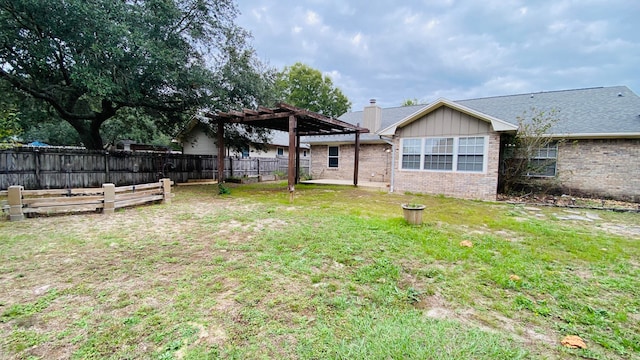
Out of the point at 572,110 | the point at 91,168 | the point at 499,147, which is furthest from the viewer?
the point at 572,110

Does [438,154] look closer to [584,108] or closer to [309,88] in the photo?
[584,108]

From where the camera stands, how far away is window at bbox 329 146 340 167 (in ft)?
52.5

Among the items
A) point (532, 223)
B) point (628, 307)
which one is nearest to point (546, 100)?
point (532, 223)

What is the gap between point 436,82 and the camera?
25.7 m

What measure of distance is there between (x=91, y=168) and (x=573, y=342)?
14.1m

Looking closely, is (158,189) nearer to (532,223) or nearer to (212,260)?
(212,260)

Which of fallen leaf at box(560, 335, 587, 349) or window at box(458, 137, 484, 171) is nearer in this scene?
fallen leaf at box(560, 335, 587, 349)

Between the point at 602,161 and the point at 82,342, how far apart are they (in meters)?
14.1

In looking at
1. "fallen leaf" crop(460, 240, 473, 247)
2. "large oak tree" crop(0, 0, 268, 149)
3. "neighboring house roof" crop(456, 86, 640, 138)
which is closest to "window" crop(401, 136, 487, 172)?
"neighboring house roof" crop(456, 86, 640, 138)

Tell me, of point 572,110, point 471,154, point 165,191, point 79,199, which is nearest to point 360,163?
point 471,154

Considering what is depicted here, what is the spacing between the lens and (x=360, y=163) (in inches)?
598

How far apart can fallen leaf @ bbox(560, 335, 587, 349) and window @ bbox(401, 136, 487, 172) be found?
7.95 m

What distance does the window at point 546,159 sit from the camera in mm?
10156

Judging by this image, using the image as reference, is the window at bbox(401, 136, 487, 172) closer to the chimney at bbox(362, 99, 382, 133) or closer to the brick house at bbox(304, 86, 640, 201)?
the brick house at bbox(304, 86, 640, 201)
